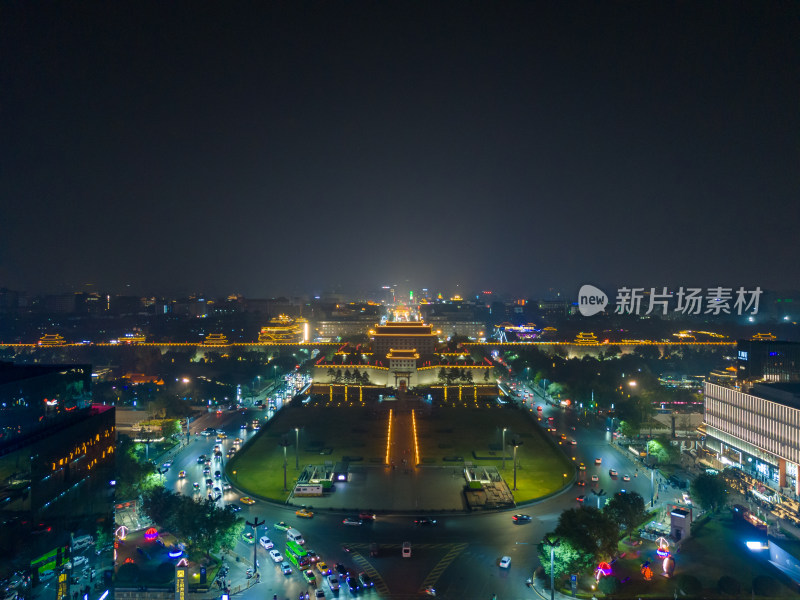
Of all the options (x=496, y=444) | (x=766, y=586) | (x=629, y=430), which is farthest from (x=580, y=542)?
(x=629, y=430)

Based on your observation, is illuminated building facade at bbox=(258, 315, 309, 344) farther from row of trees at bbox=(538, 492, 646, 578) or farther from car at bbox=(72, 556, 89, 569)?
row of trees at bbox=(538, 492, 646, 578)

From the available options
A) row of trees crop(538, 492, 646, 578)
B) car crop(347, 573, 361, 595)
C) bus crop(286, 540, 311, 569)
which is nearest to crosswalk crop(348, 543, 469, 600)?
car crop(347, 573, 361, 595)

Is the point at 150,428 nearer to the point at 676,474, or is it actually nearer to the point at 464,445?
the point at 464,445

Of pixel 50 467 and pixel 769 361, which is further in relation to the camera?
pixel 769 361

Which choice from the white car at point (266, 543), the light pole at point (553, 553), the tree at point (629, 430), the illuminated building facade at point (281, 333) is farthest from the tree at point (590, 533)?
the illuminated building facade at point (281, 333)

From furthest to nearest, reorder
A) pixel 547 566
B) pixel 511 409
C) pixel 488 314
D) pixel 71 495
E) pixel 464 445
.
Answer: pixel 488 314, pixel 511 409, pixel 464 445, pixel 547 566, pixel 71 495

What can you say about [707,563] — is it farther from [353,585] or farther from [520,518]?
[353,585]

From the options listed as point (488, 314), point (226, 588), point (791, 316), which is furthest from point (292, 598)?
point (791, 316)
